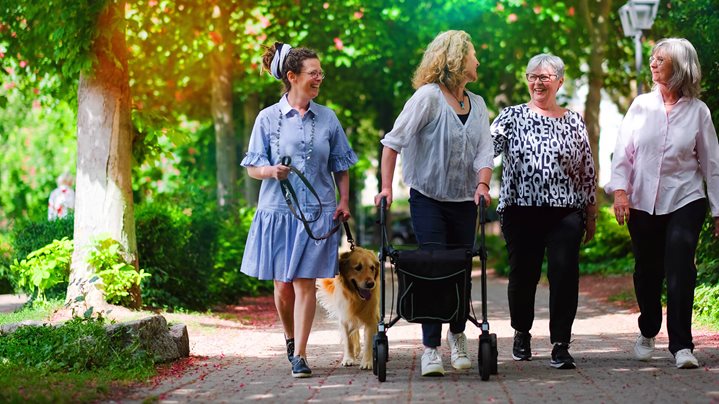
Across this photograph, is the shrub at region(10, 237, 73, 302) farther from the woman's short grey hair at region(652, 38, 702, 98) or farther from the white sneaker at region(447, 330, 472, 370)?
the woman's short grey hair at region(652, 38, 702, 98)

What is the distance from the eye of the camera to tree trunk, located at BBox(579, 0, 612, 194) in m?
23.0

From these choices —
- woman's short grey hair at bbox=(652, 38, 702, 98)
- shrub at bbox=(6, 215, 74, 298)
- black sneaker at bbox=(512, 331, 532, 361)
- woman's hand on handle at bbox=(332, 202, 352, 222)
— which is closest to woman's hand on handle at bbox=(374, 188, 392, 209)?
woman's hand on handle at bbox=(332, 202, 352, 222)

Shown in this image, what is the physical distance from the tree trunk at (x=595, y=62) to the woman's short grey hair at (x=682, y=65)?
49.6 ft

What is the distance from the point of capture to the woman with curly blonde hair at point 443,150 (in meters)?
7.44

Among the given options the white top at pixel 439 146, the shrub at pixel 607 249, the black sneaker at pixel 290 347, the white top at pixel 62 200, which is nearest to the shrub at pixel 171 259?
the white top at pixel 62 200

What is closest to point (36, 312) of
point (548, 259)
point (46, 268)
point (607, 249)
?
point (46, 268)

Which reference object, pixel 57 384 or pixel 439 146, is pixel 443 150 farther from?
pixel 57 384

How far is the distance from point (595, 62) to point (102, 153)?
1411 centimetres

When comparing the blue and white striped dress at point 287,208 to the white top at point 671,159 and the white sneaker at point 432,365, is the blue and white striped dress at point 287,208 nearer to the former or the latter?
the white sneaker at point 432,365

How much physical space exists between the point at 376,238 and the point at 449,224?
27.8 metres

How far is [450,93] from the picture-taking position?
24.9 ft

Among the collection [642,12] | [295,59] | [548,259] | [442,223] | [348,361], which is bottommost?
[348,361]

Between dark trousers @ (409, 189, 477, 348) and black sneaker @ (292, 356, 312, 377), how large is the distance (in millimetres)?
817

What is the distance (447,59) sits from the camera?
7512 millimetres
